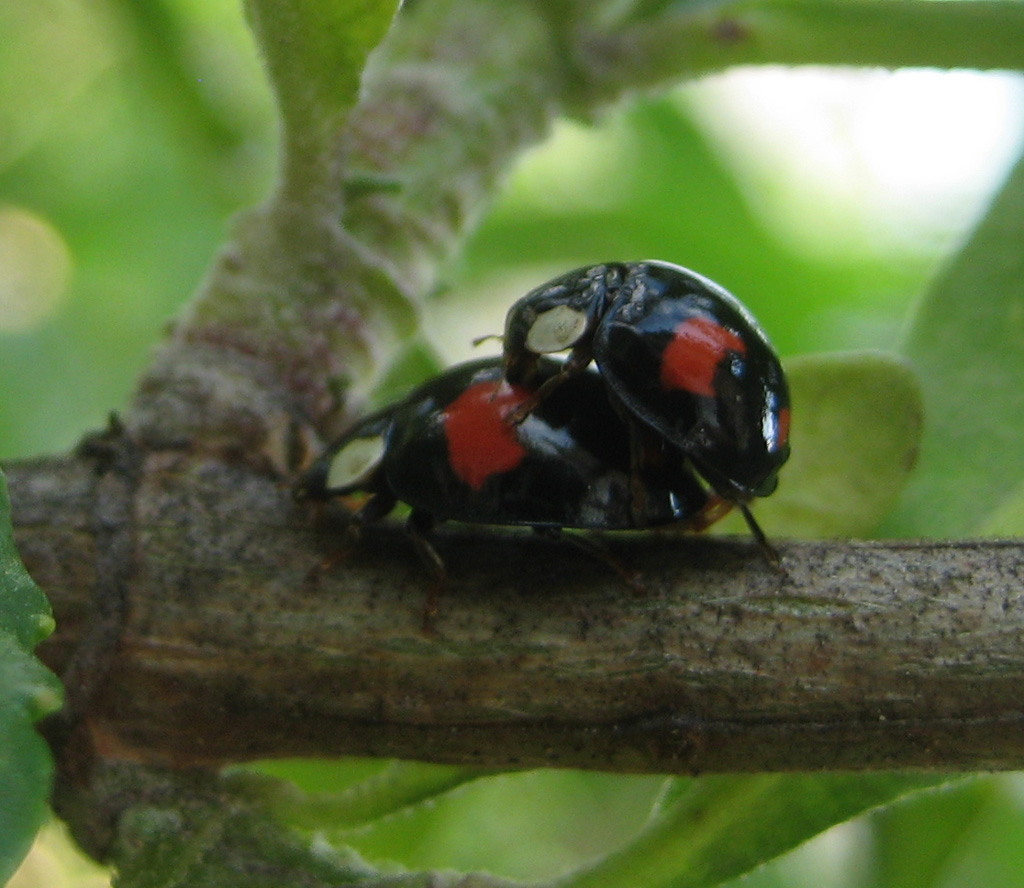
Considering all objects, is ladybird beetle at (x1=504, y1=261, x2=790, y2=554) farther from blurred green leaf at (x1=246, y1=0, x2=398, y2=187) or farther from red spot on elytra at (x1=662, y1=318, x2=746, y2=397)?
blurred green leaf at (x1=246, y1=0, x2=398, y2=187)

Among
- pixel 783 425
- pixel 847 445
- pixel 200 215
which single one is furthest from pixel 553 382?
pixel 200 215

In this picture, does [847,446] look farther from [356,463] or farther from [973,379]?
[356,463]

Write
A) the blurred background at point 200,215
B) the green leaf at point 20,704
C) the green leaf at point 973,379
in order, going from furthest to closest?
the blurred background at point 200,215
the green leaf at point 973,379
the green leaf at point 20,704

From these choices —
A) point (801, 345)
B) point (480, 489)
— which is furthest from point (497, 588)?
point (801, 345)

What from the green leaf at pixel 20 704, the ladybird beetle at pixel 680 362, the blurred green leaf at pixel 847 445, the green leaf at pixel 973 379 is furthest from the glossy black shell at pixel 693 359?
the green leaf at pixel 20 704

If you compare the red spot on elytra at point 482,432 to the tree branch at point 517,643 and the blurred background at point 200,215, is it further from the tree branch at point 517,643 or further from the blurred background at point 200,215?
the blurred background at point 200,215

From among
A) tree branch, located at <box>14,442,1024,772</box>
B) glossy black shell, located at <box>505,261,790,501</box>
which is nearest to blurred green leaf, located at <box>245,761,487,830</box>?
tree branch, located at <box>14,442,1024,772</box>
